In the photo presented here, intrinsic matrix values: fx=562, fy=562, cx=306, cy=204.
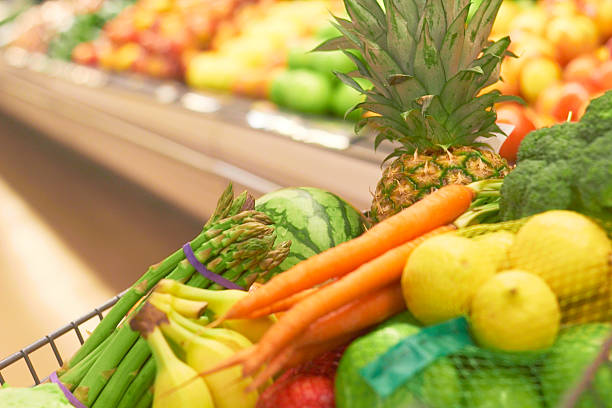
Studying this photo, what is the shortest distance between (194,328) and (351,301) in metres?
0.23

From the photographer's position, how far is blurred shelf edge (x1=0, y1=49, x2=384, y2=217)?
221cm

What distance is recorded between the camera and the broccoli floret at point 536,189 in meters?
0.78

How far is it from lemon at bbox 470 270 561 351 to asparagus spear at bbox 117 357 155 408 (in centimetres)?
51

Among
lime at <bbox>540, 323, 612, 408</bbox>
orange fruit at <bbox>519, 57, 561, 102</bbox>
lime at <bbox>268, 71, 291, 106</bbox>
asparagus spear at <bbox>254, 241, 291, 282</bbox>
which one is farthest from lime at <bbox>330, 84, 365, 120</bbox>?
lime at <bbox>540, 323, 612, 408</bbox>

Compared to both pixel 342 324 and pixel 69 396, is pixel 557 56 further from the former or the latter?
pixel 69 396

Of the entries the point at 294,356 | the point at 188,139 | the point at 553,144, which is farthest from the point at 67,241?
the point at 553,144

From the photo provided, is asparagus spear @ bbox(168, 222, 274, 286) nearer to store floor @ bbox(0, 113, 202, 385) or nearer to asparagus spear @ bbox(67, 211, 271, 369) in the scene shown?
asparagus spear @ bbox(67, 211, 271, 369)

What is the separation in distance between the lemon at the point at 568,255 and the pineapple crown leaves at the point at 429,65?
494 millimetres

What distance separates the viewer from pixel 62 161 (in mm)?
5254

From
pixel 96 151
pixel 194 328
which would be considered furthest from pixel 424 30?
pixel 96 151

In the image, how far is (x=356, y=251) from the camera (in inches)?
34.0

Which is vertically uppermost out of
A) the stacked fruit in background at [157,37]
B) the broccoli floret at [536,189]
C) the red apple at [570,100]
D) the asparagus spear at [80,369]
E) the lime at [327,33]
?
the stacked fruit in background at [157,37]

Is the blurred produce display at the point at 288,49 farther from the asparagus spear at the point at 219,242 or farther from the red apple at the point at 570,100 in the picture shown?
the asparagus spear at the point at 219,242

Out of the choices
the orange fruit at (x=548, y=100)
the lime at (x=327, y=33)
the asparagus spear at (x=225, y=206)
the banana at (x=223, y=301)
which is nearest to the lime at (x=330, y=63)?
the lime at (x=327, y=33)
